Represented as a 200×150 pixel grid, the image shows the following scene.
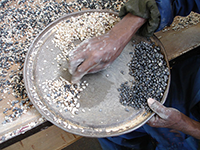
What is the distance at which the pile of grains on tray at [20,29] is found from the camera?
3.34 ft

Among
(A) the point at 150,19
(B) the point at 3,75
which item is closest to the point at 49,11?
(B) the point at 3,75

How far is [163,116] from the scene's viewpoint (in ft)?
3.17

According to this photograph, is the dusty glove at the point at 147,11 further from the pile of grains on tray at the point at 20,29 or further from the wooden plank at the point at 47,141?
the wooden plank at the point at 47,141

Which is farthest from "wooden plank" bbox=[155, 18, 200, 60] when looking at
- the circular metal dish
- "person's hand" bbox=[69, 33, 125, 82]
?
"person's hand" bbox=[69, 33, 125, 82]

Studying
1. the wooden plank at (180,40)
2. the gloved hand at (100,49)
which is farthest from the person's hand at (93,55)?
the wooden plank at (180,40)

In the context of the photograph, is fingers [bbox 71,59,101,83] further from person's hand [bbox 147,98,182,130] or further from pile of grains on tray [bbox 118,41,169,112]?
person's hand [bbox 147,98,182,130]

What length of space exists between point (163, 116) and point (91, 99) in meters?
0.43

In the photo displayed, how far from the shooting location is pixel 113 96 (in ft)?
3.17

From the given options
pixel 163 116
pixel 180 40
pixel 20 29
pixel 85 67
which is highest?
pixel 20 29

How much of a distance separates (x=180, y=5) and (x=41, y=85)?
96 cm

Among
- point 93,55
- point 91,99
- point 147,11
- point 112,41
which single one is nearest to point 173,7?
point 147,11

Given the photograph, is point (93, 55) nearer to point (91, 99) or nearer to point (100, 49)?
point (100, 49)

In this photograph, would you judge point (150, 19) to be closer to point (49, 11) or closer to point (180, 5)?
point (180, 5)

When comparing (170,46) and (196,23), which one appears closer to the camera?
(170,46)
